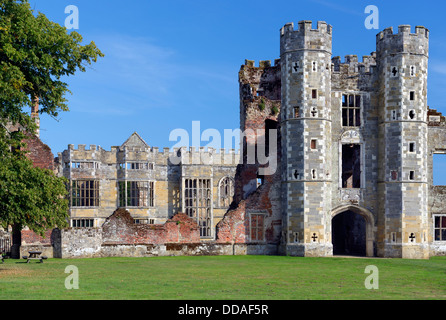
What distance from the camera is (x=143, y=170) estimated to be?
2186 inches

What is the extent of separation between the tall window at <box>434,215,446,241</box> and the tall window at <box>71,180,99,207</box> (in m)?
29.1

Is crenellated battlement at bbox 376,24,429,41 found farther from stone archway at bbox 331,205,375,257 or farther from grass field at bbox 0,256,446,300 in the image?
grass field at bbox 0,256,446,300

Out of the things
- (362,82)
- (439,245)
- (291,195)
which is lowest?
(439,245)

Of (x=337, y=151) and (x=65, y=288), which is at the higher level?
(x=337, y=151)

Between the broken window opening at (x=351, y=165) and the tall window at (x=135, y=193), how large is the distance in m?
21.8

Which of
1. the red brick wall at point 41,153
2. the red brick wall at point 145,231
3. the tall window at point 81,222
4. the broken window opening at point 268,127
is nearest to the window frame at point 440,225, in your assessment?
the broken window opening at point 268,127

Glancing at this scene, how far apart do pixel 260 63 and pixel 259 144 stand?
545cm

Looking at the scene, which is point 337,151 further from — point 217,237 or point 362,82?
point 217,237

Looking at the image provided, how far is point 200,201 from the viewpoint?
56.9 metres

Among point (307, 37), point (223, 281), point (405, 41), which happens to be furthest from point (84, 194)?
point (223, 281)

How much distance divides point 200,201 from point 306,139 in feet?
82.1
